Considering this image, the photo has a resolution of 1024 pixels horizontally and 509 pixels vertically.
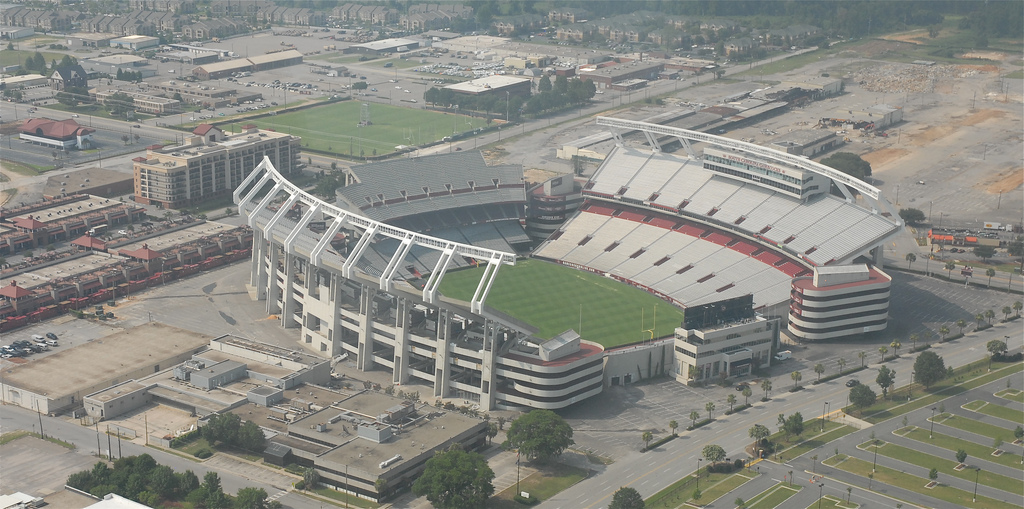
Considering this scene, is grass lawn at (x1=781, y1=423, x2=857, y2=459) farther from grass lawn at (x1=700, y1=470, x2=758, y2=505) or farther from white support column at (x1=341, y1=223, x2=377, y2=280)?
white support column at (x1=341, y1=223, x2=377, y2=280)

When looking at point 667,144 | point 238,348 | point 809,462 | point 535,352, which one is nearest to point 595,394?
point 535,352

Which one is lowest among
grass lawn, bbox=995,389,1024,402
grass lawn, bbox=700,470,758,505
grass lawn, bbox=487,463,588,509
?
grass lawn, bbox=487,463,588,509

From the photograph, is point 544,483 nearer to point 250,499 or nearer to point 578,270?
point 250,499

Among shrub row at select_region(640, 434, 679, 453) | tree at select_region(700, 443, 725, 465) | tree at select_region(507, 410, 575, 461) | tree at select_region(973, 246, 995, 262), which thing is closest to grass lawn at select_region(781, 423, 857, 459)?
tree at select_region(700, 443, 725, 465)

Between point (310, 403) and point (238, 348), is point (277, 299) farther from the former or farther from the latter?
point (310, 403)

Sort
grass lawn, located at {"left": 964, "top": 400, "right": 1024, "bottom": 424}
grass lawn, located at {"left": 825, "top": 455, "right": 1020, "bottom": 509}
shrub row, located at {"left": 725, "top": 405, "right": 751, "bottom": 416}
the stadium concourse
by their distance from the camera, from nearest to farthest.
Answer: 1. grass lawn, located at {"left": 825, "top": 455, "right": 1020, "bottom": 509}
2. grass lawn, located at {"left": 964, "top": 400, "right": 1024, "bottom": 424}
3. shrub row, located at {"left": 725, "top": 405, "right": 751, "bottom": 416}
4. the stadium concourse

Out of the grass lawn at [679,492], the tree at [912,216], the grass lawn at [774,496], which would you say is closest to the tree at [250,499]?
the grass lawn at [679,492]

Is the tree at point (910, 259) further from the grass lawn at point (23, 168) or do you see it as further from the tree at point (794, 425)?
the grass lawn at point (23, 168)

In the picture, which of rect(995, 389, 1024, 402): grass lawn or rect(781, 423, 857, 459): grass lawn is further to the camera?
rect(995, 389, 1024, 402): grass lawn
